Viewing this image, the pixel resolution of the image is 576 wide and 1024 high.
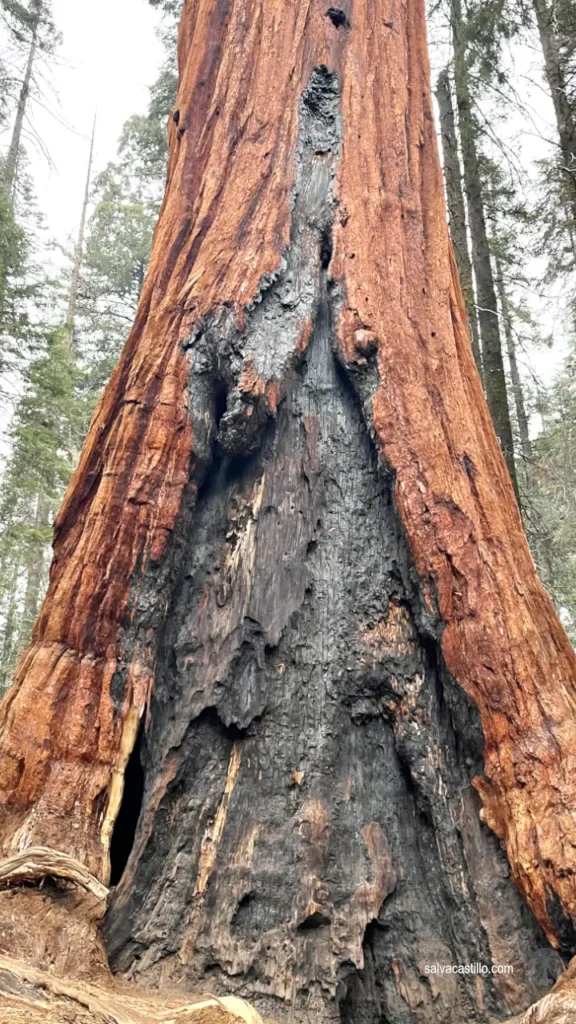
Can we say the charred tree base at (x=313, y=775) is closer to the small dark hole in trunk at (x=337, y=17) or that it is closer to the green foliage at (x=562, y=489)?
the small dark hole in trunk at (x=337, y=17)

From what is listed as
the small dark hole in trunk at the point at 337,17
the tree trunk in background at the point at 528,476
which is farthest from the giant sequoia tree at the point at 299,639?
the tree trunk in background at the point at 528,476

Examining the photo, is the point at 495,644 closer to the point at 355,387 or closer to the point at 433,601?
the point at 433,601

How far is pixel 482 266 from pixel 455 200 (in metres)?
1.30

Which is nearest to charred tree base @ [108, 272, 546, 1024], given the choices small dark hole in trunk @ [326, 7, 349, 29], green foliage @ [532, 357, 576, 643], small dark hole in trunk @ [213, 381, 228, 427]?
small dark hole in trunk @ [213, 381, 228, 427]

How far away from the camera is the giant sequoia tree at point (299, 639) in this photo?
9.15 ft

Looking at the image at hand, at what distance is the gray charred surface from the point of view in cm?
280

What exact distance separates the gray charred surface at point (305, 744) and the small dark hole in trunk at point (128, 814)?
0.06 m

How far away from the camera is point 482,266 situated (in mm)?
8633

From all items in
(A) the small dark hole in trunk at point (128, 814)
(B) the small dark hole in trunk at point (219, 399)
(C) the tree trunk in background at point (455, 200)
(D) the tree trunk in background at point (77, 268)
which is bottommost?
(A) the small dark hole in trunk at point (128, 814)

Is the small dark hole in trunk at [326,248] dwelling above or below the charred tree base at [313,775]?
above

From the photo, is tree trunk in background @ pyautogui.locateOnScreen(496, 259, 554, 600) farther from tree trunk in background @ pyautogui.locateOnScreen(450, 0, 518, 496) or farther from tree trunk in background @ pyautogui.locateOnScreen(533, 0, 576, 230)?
tree trunk in background @ pyautogui.locateOnScreen(533, 0, 576, 230)

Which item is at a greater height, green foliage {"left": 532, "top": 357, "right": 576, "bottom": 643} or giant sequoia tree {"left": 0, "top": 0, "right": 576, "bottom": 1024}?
green foliage {"left": 532, "top": 357, "right": 576, "bottom": 643}

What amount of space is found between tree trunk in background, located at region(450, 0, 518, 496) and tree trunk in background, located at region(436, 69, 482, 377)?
15 cm

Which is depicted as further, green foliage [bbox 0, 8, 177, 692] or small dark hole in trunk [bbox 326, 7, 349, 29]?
green foliage [bbox 0, 8, 177, 692]
